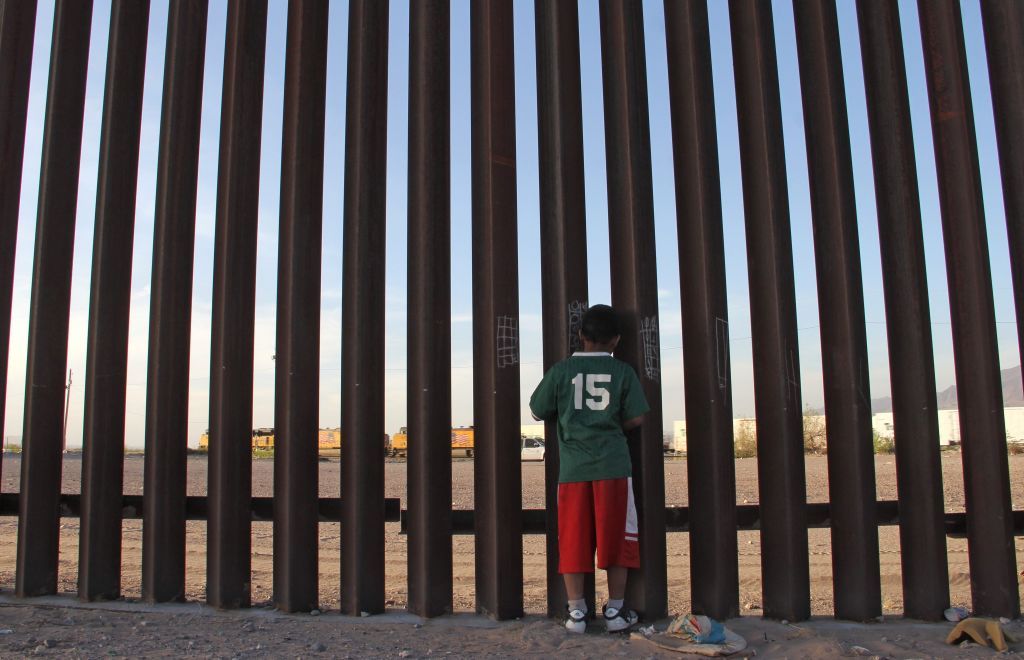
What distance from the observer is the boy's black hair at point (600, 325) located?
11.7ft

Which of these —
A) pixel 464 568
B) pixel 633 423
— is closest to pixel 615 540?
pixel 633 423

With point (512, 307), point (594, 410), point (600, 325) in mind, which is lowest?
point (594, 410)

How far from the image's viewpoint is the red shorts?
3.42m

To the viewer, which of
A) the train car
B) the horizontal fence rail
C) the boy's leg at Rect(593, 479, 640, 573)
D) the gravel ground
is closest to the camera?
the boy's leg at Rect(593, 479, 640, 573)

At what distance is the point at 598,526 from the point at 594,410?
481 mm

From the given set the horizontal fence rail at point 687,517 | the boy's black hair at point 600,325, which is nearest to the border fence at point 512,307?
the horizontal fence rail at point 687,517

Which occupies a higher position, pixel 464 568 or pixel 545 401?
pixel 545 401

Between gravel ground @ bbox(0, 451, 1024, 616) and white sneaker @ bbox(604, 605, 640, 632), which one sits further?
gravel ground @ bbox(0, 451, 1024, 616)

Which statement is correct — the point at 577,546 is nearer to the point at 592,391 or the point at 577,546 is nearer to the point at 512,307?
the point at 592,391

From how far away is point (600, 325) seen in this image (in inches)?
141

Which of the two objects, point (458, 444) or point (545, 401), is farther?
point (458, 444)

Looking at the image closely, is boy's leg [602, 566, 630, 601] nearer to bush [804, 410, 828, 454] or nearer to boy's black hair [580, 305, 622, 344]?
boy's black hair [580, 305, 622, 344]

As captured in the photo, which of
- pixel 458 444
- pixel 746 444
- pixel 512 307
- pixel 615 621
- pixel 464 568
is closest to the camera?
pixel 615 621

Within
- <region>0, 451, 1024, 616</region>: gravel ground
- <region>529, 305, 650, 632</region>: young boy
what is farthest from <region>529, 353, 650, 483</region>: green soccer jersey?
<region>0, 451, 1024, 616</region>: gravel ground
